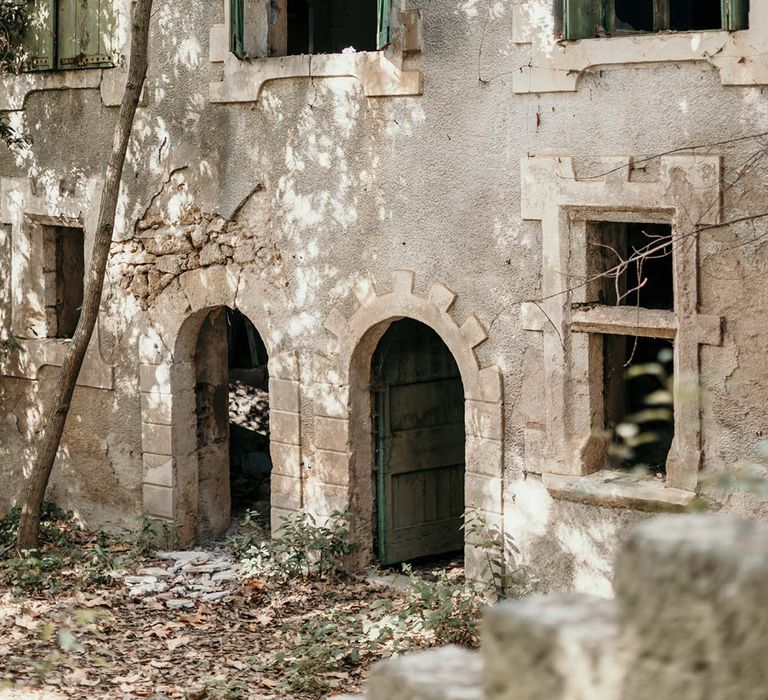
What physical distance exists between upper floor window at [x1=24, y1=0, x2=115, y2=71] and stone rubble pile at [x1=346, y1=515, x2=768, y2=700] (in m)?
8.95

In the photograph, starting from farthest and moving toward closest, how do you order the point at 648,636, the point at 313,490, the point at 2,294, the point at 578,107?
the point at 2,294
the point at 313,490
the point at 578,107
the point at 648,636

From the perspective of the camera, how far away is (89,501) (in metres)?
11.6

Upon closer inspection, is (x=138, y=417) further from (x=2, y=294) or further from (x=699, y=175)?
(x=699, y=175)

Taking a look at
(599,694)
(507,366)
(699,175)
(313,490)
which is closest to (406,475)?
(313,490)

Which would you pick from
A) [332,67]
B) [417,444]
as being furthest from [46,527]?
[332,67]

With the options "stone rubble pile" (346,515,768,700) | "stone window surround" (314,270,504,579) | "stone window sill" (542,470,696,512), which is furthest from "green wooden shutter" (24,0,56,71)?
"stone rubble pile" (346,515,768,700)

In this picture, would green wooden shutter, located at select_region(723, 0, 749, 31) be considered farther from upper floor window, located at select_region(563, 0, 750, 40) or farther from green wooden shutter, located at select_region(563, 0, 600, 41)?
green wooden shutter, located at select_region(563, 0, 600, 41)

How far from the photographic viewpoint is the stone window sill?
26.8 feet

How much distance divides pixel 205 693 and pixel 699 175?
4226 mm

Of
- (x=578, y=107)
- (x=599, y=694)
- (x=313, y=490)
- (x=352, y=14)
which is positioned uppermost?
(x=352, y=14)

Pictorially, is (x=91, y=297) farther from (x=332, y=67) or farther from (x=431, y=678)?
(x=431, y=678)

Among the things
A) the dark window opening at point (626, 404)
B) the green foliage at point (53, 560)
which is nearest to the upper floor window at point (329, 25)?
the dark window opening at point (626, 404)

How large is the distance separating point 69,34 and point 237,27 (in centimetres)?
197

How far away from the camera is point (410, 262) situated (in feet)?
30.9
